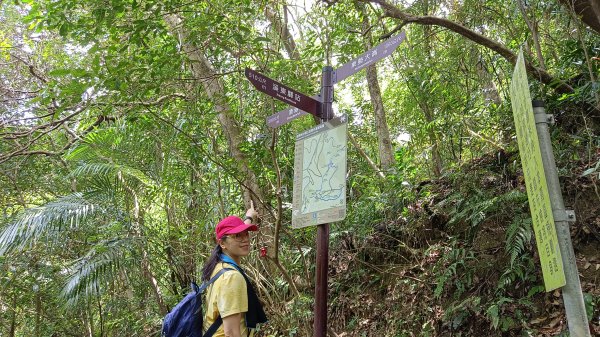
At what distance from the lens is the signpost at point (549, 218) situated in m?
1.68

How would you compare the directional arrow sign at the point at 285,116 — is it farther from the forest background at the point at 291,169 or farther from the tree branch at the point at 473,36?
the tree branch at the point at 473,36

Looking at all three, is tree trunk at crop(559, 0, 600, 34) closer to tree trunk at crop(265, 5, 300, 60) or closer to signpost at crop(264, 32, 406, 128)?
signpost at crop(264, 32, 406, 128)

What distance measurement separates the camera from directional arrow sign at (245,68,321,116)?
3.19 m

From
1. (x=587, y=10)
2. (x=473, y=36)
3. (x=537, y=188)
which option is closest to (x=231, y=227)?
A: (x=537, y=188)

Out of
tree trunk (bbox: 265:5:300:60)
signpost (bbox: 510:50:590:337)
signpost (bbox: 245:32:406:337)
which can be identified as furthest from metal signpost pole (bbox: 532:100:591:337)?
tree trunk (bbox: 265:5:300:60)

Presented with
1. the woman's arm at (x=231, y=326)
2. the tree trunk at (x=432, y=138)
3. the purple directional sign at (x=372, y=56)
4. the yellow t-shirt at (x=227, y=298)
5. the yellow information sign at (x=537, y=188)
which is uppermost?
the tree trunk at (x=432, y=138)

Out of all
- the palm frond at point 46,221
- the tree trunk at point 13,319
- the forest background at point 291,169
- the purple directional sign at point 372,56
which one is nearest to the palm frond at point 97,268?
the forest background at point 291,169

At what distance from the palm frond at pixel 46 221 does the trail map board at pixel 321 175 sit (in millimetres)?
4277

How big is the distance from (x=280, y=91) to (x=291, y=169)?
2.75 m

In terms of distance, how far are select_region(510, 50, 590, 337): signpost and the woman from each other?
1611 mm

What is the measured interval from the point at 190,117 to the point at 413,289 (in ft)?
10.1

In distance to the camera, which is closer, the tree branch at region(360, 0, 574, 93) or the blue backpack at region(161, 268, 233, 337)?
the blue backpack at region(161, 268, 233, 337)

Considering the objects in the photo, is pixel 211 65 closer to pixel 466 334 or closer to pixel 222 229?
pixel 222 229

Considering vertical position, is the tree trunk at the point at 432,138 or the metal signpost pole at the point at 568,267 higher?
the tree trunk at the point at 432,138
